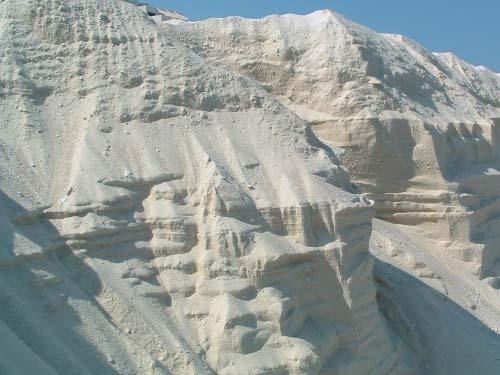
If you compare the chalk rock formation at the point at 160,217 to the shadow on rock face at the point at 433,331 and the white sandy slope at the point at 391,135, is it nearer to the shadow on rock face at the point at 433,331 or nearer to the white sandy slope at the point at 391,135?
the shadow on rock face at the point at 433,331

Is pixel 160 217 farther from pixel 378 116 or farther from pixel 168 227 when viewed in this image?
pixel 378 116

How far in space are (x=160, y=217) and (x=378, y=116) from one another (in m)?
8.61

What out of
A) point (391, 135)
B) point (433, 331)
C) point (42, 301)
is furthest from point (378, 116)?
point (42, 301)

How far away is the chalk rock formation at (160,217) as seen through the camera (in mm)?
8250

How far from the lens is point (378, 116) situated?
53.7 feet

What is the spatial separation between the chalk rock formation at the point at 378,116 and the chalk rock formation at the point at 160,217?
482 centimetres

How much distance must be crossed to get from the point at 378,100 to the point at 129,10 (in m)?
7.32

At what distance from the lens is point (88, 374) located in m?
7.30

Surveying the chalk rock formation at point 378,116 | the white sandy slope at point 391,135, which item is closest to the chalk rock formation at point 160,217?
the white sandy slope at point 391,135

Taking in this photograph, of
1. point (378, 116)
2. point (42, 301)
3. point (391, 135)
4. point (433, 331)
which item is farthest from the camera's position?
point (391, 135)

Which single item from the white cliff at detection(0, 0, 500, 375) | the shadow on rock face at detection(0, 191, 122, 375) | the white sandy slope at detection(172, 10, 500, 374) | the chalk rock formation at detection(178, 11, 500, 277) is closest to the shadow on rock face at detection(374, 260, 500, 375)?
the white cliff at detection(0, 0, 500, 375)

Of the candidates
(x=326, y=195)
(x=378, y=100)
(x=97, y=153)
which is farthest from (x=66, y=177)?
(x=378, y=100)

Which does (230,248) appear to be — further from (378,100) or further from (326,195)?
(378,100)

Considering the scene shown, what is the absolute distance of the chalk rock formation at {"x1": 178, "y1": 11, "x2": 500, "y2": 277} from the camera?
16.2m
